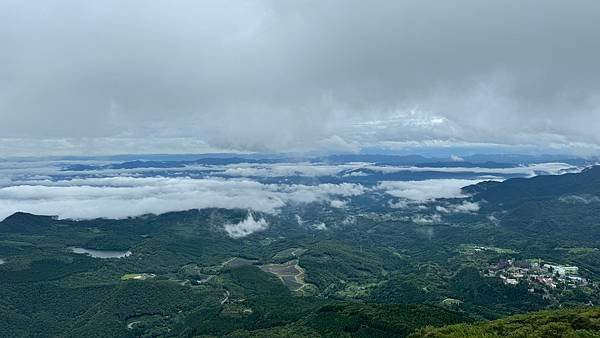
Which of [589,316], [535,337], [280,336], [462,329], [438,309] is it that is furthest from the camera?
[438,309]

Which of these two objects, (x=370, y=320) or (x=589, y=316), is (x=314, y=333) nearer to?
(x=370, y=320)

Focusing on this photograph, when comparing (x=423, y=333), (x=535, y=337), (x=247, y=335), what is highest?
(x=535, y=337)

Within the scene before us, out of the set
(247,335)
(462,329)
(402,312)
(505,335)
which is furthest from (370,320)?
(505,335)

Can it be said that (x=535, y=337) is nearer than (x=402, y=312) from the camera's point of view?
Yes

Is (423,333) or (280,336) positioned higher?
(423,333)

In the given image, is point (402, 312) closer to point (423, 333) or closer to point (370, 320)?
point (370, 320)

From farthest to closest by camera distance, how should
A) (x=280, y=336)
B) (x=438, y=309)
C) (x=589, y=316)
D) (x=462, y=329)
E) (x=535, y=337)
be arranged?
(x=438, y=309), (x=280, y=336), (x=462, y=329), (x=589, y=316), (x=535, y=337)
